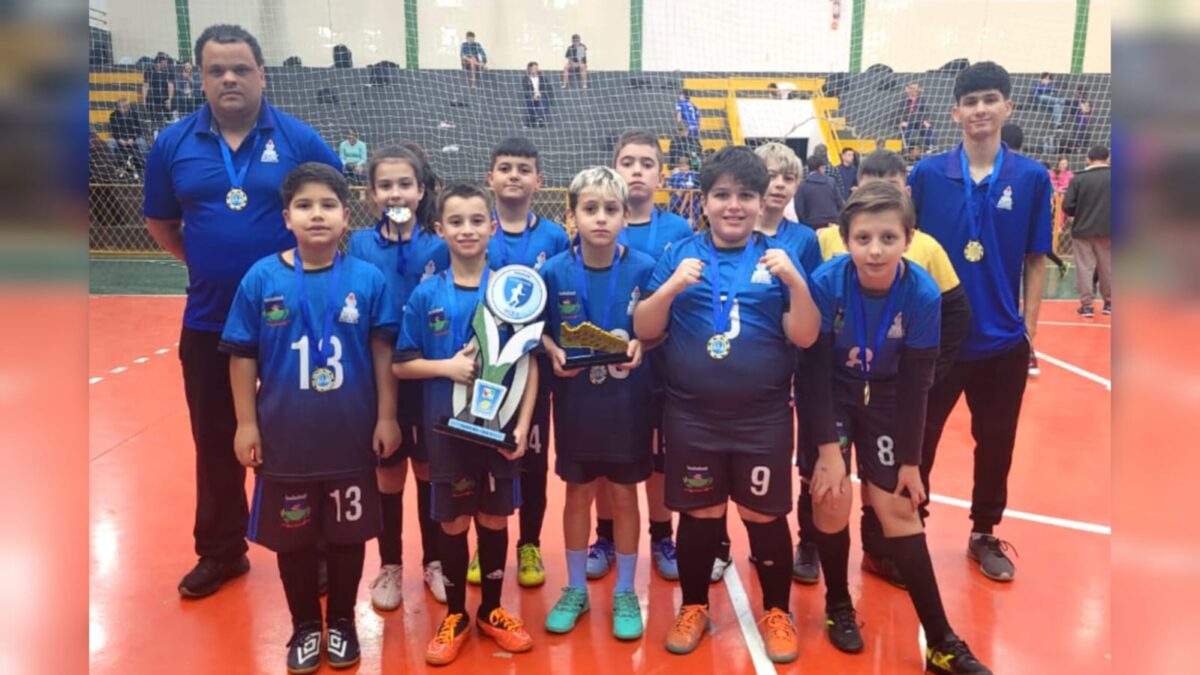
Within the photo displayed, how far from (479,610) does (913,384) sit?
1.73 meters

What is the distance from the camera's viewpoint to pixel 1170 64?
47cm

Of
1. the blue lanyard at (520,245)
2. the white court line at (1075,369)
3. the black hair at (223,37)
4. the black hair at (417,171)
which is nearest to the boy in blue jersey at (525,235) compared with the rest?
the blue lanyard at (520,245)

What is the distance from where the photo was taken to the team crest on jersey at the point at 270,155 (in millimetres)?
3066

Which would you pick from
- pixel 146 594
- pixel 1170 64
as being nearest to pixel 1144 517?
pixel 1170 64

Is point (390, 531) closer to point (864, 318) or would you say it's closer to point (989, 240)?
point (864, 318)

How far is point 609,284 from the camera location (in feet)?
9.64

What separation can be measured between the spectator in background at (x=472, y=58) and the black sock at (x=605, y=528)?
14.0 metres

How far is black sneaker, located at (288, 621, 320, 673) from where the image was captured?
2.74 metres

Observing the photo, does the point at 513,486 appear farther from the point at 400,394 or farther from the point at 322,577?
the point at 322,577

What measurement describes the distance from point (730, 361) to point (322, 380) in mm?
1338

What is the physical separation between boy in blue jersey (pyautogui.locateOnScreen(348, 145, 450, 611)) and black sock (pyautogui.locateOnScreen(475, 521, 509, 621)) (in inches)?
13.8

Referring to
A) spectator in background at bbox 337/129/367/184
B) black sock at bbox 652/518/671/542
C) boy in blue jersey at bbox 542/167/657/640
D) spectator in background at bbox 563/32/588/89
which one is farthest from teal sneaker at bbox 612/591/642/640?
spectator in background at bbox 563/32/588/89

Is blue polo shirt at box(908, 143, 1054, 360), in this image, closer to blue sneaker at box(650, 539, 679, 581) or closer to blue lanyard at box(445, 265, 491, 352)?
blue sneaker at box(650, 539, 679, 581)

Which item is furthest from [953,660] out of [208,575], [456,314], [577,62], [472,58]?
[472,58]
